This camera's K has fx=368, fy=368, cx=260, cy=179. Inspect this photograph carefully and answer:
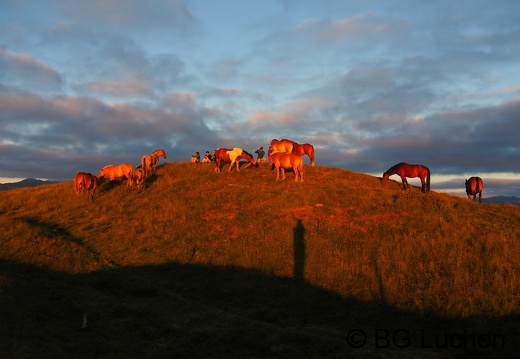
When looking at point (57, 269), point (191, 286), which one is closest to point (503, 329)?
point (191, 286)

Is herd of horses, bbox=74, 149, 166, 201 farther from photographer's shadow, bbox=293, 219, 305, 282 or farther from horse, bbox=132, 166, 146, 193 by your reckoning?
photographer's shadow, bbox=293, 219, 305, 282

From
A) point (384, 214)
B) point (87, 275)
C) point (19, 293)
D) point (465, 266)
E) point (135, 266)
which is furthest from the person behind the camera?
point (384, 214)

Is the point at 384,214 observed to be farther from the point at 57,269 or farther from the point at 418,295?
the point at 57,269

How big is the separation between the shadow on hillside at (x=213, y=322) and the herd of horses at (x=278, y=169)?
15.5 metres

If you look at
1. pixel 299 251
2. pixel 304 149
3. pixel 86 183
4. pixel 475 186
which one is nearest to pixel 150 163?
pixel 86 183

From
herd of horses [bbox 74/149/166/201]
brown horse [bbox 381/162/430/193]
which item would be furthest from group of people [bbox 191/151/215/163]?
brown horse [bbox 381/162/430/193]

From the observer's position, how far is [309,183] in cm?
3041

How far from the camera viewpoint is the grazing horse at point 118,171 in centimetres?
3419

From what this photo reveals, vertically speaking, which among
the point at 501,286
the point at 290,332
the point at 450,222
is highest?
the point at 450,222

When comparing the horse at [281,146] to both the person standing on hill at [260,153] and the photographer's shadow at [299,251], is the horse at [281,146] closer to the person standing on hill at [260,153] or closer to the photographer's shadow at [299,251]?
the person standing on hill at [260,153]

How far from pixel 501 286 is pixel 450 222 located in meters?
8.37

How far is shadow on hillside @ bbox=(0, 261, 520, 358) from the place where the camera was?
9.88 meters

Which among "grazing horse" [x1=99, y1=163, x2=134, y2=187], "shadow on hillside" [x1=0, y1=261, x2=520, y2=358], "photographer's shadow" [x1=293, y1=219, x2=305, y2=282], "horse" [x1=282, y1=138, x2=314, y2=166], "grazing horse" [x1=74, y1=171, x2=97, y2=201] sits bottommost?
"shadow on hillside" [x1=0, y1=261, x2=520, y2=358]

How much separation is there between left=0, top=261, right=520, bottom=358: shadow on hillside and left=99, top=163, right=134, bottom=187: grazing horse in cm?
1781
